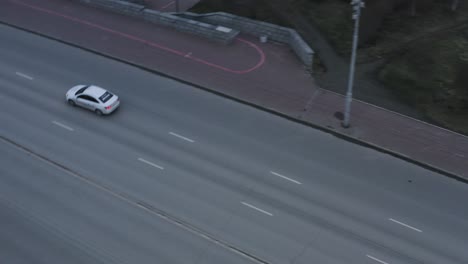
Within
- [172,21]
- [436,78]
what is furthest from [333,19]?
[172,21]

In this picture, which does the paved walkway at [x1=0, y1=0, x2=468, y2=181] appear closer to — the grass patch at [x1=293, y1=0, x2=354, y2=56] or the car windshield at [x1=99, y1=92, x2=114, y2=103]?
the grass patch at [x1=293, y1=0, x2=354, y2=56]

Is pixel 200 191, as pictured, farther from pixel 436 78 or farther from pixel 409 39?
pixel 409 39

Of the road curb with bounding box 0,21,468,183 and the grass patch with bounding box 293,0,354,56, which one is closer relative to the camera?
the road curb with bounding box 0,21,468,183

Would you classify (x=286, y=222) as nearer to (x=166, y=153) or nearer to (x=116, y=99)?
(x=166, y=153)

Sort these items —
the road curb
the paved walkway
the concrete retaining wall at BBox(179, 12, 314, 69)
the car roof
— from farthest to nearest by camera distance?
1. the concrete retaining wall at BBox(179, 12, 314, 69)
2. the car roof
3. the paved walkway
4. the road curb

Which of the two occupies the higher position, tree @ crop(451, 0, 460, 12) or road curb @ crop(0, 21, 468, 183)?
tree @ crop(451, 0, 460, 12)

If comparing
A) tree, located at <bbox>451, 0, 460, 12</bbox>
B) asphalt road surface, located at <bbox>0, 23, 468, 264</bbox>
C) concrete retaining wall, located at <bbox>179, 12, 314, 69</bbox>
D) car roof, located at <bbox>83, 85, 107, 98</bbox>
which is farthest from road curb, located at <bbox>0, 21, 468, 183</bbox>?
tree, located at <bbox>451, 0, 460, 12</bbox>

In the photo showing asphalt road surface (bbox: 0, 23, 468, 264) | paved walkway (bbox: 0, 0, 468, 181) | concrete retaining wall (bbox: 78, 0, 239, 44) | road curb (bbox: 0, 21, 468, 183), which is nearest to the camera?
asphalt road surface (bbox: 0, 23, 468, 264)
